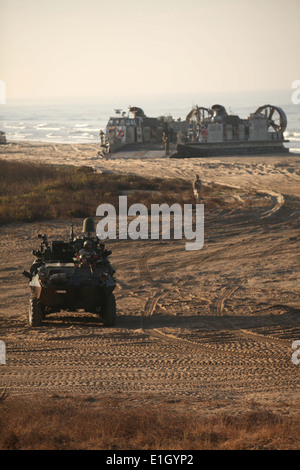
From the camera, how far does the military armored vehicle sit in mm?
10750

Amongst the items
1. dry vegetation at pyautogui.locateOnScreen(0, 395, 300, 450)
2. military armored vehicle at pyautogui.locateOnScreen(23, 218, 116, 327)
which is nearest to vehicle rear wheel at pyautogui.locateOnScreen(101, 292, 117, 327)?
military armored vehicle at pyautogui.locateOnScreen(23, 218, 116, 327)

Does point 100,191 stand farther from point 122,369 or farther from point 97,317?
point 122,369

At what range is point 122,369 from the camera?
9.46 metres

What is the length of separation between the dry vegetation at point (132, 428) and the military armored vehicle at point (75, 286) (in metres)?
3.08

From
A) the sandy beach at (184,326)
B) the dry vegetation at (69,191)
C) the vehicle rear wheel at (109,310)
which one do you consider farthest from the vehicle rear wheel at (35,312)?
the dry vegetation at (69,191)

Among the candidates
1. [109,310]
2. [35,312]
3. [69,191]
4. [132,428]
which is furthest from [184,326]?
[69,191]

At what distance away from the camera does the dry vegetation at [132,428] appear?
21.0 feet

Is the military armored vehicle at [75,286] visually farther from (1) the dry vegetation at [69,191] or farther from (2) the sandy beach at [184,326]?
(1) the dry vegetation at [69,191]

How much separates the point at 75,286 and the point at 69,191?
14369 millimetres

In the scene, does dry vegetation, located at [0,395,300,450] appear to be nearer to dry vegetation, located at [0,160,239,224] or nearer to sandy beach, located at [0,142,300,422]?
sandy beach, located at [0,142,300,422]

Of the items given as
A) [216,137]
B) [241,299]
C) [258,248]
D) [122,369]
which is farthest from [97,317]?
[216,137]
